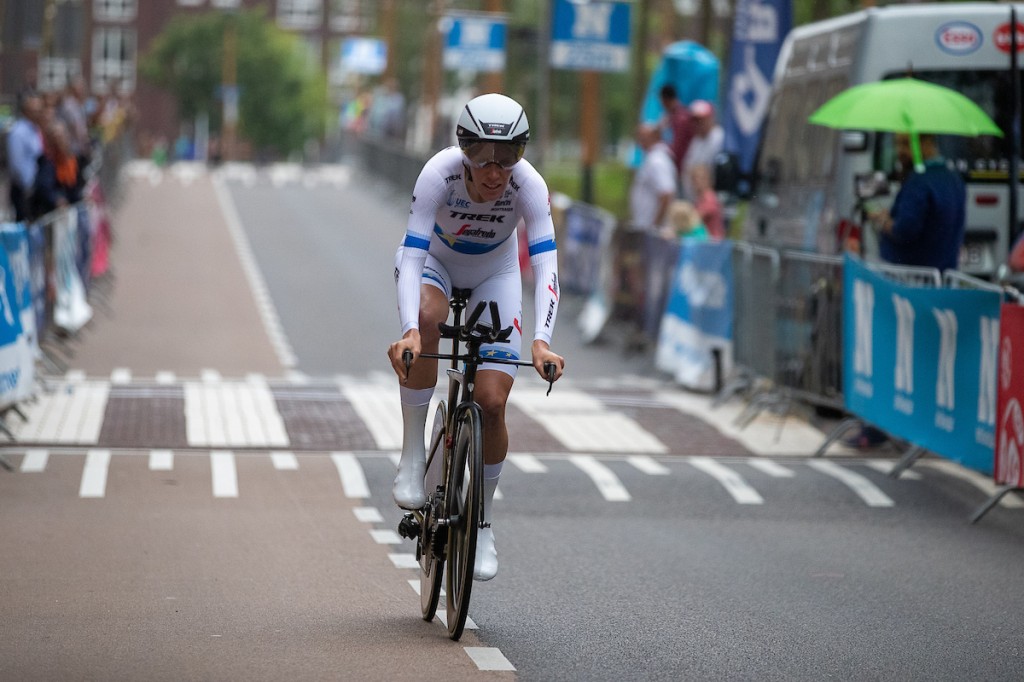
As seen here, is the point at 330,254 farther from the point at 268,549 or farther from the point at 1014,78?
the point at 268,549

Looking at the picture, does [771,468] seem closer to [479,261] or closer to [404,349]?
[479,261]

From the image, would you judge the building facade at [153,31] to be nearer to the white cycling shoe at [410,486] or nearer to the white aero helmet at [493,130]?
the white cycling shoe at [410,486]

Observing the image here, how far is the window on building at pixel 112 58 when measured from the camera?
119 meters

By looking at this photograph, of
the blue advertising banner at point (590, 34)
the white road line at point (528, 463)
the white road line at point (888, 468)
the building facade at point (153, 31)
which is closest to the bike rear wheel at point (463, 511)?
the white road line at point (528, 463)

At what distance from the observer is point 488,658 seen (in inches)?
287

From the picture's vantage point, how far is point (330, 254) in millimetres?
32594

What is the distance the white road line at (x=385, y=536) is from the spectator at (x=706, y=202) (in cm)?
992

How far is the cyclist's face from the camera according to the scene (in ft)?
25.0

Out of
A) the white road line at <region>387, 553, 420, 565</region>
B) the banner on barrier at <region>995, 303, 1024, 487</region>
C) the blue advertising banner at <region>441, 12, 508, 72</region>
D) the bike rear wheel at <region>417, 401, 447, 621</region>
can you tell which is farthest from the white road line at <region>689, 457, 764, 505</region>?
the blue advertising banner at <region>441, 12, 508, 72</region>

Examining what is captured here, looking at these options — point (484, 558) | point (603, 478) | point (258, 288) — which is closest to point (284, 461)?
point (603, 478)

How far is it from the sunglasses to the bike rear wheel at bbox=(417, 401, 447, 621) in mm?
1038

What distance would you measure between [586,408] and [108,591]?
25.6 feet

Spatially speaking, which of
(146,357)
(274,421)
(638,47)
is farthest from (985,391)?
(638,47)

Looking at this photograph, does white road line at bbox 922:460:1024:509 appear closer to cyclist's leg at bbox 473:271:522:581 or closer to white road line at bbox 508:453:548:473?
white road line at bbox 508:453:548:473
